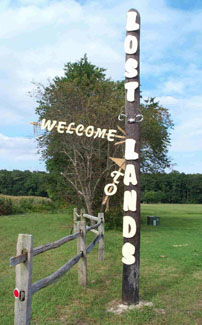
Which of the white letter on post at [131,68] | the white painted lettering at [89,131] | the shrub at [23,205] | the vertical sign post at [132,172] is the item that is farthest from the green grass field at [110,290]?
the shrub at [23,205]

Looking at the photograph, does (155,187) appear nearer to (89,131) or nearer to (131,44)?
(89,131)

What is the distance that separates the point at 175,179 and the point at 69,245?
65.2 m

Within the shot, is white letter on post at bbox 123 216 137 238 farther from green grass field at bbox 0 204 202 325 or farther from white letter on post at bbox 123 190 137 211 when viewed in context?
green grass field at bbox 0 204 202 325

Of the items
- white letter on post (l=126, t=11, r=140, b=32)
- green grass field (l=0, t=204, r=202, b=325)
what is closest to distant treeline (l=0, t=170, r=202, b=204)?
green grass field (l=0, t=204, r=202, b=325)

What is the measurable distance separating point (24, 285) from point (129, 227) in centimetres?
203

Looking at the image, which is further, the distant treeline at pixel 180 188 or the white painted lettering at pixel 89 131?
the distant treeline at pixel 180 188

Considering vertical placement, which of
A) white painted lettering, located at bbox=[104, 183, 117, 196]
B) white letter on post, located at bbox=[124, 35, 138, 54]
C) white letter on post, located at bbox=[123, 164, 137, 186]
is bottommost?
white painted lettering, located at bbox=[104, 183, 117, 196]

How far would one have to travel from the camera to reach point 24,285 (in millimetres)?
3547

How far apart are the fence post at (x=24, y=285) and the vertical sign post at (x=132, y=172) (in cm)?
191

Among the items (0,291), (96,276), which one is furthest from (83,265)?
(0,291)

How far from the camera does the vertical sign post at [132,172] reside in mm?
5035

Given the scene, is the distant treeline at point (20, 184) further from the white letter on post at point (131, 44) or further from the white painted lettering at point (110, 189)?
the white letter on post at point (131, 44)

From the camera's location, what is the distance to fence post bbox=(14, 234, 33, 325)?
11.6 ft

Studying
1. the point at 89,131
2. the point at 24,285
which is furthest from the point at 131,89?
the point at 24,285
